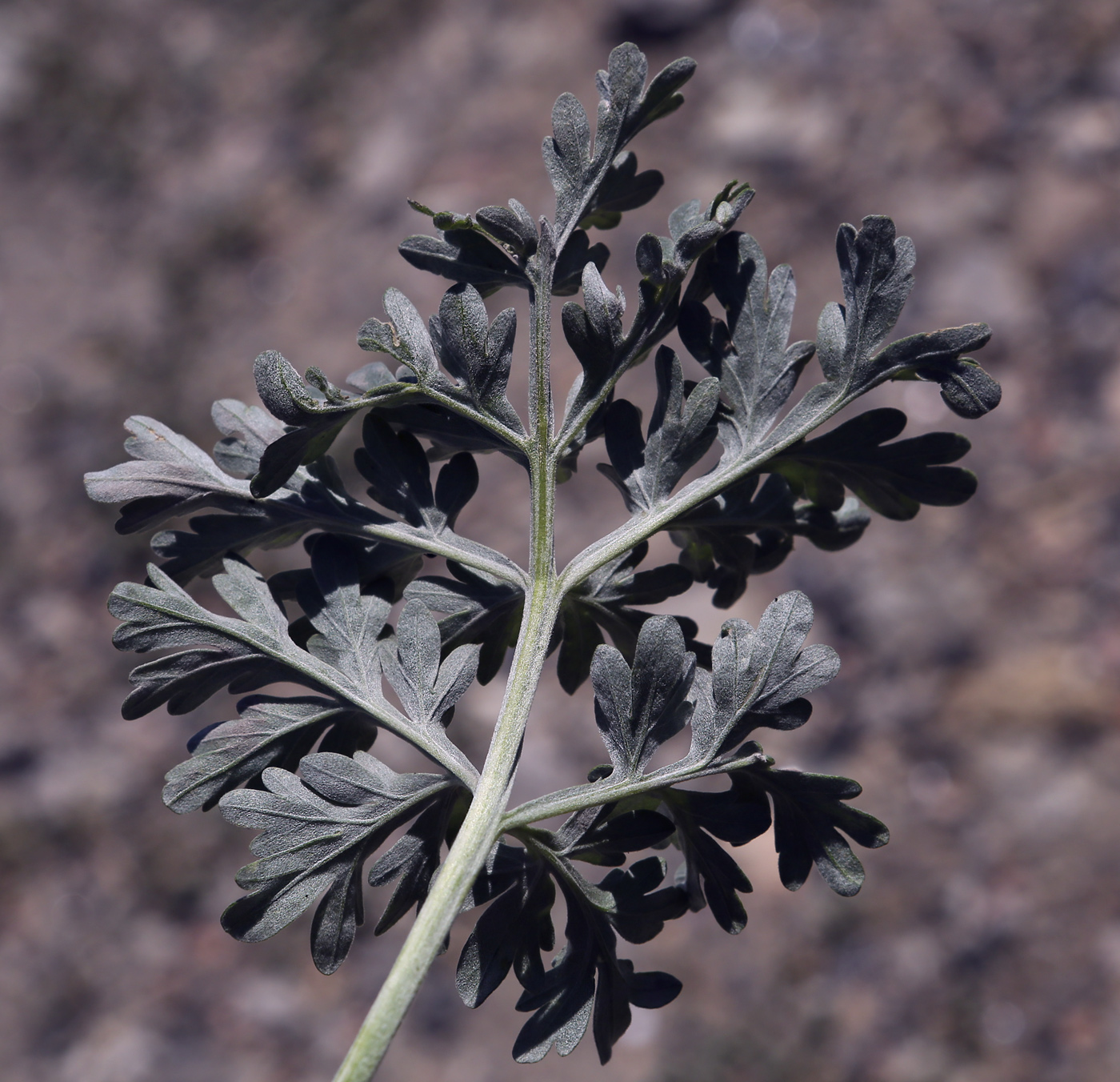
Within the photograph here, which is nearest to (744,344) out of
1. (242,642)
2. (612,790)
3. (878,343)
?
(878,343)

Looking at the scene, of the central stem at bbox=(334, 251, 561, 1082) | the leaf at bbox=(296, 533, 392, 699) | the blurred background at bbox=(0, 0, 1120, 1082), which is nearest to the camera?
the central stem at bbox=(334, 251, 561, 1082)

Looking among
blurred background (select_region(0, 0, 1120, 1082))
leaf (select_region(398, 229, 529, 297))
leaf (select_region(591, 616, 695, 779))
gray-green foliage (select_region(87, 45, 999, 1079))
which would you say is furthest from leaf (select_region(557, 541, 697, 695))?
blurred background (select_region(0, 0, 1120, 1082))

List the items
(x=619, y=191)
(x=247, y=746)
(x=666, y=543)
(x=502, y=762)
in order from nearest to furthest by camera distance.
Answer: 1. (x=502, y=762)
2. (x=247, y=746)
3. (x=619, y=191)
4. (x=666, y=543)

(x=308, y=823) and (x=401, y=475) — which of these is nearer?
(x=308, y=823)

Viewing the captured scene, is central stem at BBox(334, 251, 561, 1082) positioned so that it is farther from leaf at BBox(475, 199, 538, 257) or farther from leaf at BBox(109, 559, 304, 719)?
leaf at BBox(109, 559, 304, 719)

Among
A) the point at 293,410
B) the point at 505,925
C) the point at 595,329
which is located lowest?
the point at 505,925

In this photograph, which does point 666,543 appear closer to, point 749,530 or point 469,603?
point 749,530
